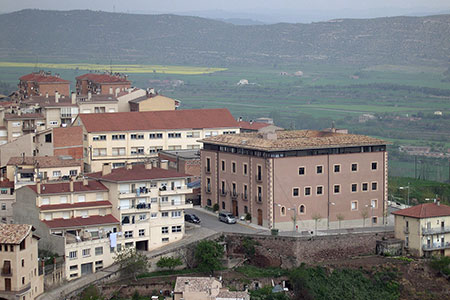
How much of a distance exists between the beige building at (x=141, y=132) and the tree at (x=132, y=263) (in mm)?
18003

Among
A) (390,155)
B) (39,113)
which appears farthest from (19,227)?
(390,155)

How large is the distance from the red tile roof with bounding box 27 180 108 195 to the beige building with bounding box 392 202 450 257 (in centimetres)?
1625

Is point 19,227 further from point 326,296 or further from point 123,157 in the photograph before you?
point 123,157

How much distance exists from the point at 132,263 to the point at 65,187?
595 cm

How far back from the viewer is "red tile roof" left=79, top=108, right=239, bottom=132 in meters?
68.9

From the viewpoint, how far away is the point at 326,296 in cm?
5022

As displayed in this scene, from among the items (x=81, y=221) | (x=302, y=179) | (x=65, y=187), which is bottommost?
(x=81, y=221)

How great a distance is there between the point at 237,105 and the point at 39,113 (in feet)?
372

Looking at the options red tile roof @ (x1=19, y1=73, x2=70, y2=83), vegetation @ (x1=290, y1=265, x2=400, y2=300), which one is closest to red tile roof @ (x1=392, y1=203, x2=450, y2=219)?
vegetation @ (x1=290, y1=265, x2=400, y2=300)

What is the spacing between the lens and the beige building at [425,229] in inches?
2149

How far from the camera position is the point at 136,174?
5388cm

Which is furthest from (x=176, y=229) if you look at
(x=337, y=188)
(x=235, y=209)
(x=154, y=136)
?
(x=154, y=136)


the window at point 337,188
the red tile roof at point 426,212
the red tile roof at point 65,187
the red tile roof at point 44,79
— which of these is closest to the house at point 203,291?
the red tile roof at point 65,187

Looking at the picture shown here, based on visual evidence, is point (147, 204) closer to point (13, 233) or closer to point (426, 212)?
point (13, 233)
